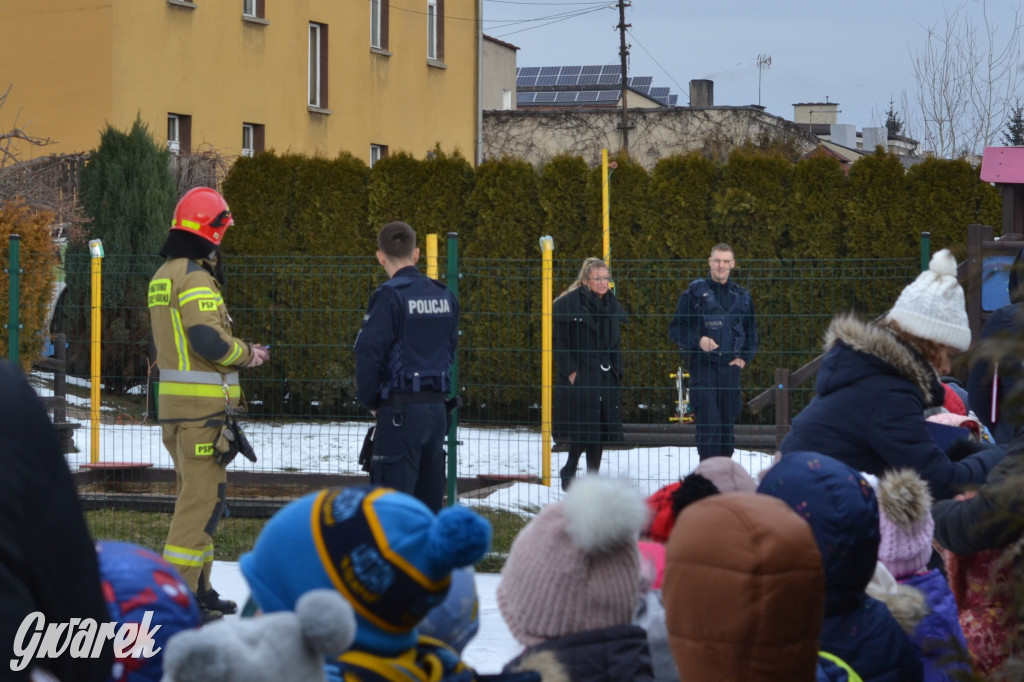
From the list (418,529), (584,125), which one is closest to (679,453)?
(418,529)

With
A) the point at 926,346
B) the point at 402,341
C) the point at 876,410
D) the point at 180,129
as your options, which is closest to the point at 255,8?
the point at 180,129

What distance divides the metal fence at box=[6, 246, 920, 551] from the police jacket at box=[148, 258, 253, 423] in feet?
7.38

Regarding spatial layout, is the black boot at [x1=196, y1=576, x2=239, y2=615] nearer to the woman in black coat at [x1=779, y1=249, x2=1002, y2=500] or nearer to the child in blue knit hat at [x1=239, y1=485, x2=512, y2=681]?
the woman in black coat at [x1=779, y1=249, x2=1002, y2=500]

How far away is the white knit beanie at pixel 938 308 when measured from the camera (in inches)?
A: 149

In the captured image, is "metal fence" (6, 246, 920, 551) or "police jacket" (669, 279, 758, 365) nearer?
"metal fence" (6, 246, 920, 551)

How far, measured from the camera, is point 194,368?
19.1 feet

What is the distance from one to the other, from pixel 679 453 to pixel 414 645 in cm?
724

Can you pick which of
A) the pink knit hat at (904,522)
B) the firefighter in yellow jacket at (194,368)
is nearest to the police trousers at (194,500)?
the firefighter in yellow jacket at (194,368)

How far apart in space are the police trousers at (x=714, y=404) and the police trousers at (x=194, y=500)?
3.75 metres

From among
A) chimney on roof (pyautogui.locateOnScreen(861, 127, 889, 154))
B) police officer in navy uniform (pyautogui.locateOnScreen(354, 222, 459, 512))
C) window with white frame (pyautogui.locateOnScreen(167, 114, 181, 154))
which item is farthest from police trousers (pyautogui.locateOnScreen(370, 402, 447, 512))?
chimney on roof (pyautogui.locateOnScreen(861, 127, 889, 154))

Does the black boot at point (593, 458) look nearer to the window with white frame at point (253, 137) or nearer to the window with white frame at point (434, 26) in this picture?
the window with white frame at point (253, 137)

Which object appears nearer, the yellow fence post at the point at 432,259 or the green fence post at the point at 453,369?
the green fence post at the point at 453,369

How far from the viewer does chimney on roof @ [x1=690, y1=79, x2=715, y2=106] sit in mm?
49719

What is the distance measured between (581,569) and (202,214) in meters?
3.98
